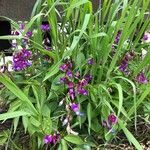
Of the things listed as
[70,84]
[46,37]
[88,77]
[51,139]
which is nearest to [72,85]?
[70,84]

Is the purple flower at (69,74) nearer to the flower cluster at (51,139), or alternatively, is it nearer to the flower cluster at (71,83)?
the flower cluster at (71,83)

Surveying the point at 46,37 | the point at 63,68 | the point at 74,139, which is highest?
the point at 63,68

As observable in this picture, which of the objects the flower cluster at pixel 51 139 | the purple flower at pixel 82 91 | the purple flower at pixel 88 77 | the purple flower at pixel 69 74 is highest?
the purple flower at pixel 69 74

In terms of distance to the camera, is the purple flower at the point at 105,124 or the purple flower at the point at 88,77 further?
the purple flower at the point at 88,77

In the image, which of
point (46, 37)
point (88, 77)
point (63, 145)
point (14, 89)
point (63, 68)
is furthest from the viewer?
point (46, 37)

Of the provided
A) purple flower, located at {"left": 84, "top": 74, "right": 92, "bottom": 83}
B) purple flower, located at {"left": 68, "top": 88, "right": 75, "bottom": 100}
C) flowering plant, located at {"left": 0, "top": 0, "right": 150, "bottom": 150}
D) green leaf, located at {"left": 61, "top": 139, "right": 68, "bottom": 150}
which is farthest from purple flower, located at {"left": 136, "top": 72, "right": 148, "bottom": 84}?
green leaf, located at {"left": 61, "top": 139, "right": 68, "bottom": 150}

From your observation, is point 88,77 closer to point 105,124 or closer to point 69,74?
point 69,74

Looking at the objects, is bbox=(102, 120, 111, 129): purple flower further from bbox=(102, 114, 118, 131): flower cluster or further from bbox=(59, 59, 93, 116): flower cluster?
bbox=(59, 59, 93, 116): flower cluster

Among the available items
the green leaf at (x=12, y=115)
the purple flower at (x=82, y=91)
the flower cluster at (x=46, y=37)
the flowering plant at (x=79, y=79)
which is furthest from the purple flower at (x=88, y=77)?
the green leaf at (x=12, y=115)
